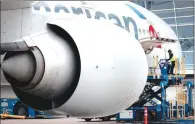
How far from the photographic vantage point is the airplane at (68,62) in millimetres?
4000

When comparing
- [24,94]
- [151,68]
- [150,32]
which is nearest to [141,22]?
[150,32]

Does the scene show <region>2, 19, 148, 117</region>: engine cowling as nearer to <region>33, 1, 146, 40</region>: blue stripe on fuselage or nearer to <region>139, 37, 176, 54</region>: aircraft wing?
<region>33, 1, 146, 40</region>: blue stripe on fuselage

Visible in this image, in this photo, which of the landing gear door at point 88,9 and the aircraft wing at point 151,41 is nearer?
the landing gear door at point 88,9

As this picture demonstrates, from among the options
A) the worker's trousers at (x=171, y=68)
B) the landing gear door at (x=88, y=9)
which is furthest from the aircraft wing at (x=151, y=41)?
the landing gear door at (x=88, y=9)

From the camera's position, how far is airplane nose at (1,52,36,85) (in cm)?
399

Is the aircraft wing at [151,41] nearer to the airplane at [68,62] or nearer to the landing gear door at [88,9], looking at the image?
the landing gear door at [88,9]

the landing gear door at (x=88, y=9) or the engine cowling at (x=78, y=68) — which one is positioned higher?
the landing gear door at (x=88, y=9)

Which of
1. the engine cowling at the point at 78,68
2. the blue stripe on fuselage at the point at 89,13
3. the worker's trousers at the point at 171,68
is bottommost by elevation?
the engine cowling at the point at 78,68

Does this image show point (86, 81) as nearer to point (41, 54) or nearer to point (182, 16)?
point (41, 54)

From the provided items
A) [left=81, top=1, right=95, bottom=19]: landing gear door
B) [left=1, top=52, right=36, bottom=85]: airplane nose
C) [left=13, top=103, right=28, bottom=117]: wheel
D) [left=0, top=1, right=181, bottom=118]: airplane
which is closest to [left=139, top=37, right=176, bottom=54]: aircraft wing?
[left=81, top=1, right=95, bottom=19]: landing gear door

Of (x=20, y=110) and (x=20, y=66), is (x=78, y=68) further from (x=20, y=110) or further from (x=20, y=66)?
(x=20, y=110)

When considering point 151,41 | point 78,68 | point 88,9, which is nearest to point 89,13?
point 88,9

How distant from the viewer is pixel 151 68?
44.2 feet

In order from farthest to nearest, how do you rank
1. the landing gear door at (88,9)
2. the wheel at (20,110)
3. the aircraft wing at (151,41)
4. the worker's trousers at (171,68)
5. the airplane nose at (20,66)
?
1. the wheel at (20,110)
2. the worker's trousers at (171,68)
3. the aircraft wing at (151,41)
4. the landing gear door at (88,9)
5. the airplane nose at (20,66)
